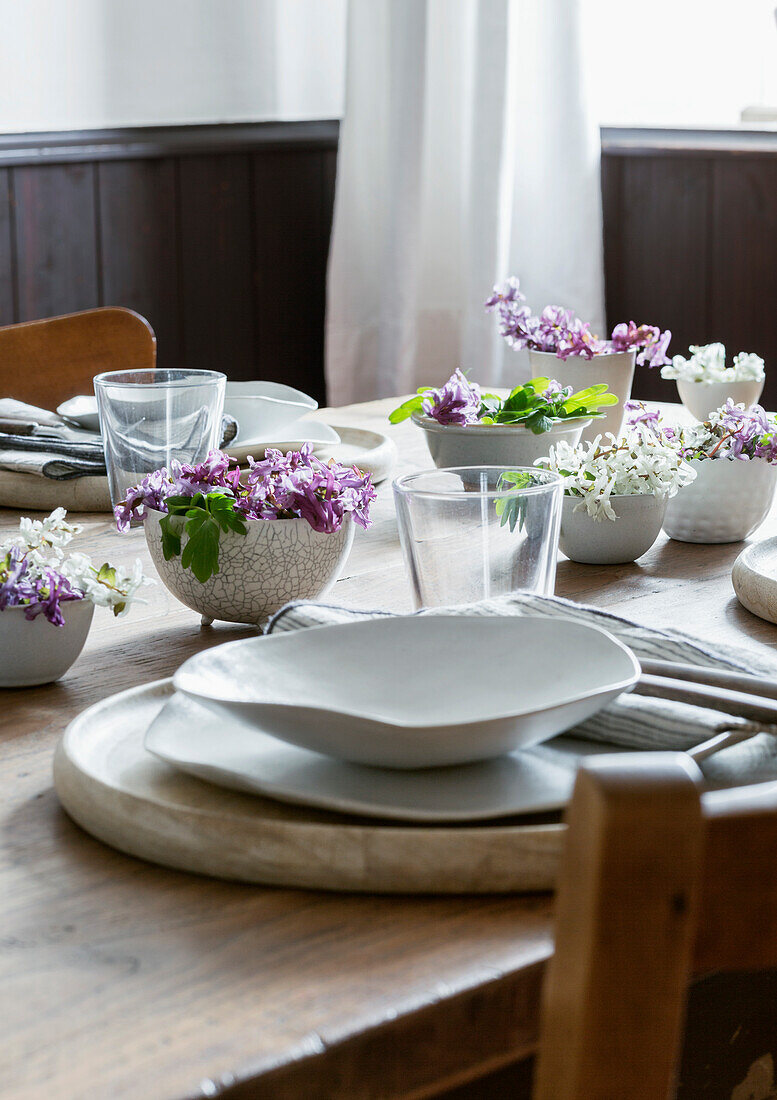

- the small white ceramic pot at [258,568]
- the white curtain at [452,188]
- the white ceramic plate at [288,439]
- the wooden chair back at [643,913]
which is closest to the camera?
the wooden chair back at [643,913]

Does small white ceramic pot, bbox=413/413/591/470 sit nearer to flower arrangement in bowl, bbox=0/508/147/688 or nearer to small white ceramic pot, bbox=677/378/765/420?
small white ceramic pot, bbox=677/378/765/420

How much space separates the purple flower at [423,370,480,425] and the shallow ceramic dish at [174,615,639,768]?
1.92ft

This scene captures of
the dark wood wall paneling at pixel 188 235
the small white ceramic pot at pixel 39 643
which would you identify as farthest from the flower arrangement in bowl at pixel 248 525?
the dark wood wall paneling at pixel 188 235

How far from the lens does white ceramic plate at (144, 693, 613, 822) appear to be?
1.86ft

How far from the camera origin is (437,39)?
3.17 metres

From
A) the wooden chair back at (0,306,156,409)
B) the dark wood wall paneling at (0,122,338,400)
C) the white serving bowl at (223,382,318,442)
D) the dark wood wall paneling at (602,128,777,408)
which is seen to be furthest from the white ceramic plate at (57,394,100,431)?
the dark wood wall paneling at (602,128,777,408)

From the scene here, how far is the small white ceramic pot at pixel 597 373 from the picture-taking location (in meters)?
1.47

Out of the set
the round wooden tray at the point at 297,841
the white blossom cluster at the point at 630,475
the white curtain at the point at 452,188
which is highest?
the white curtain at the point at 452,188

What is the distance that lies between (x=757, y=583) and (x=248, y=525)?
36cm

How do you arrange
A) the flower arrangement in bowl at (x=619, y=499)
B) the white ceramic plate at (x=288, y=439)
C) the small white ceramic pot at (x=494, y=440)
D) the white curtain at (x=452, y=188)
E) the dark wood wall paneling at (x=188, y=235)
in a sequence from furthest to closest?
the white curtain at (x=452, y=188) → the dark wood wall paneling at (x=188, y=235) → the white ceramic plate at (x=288, y=439) → the small white ceramic pot at (x=494, y=440) → the flower arrangement in bowl at (x=619, y=499)

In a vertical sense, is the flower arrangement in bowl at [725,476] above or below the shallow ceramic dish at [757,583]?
above

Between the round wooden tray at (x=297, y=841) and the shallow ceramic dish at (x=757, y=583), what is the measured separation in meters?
0.42

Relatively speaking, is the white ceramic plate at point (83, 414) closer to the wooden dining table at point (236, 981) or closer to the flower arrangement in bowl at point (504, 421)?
the flower arrangement in bowl at point (504, 421)

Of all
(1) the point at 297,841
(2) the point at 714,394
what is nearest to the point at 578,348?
(2) the point at 714,394
